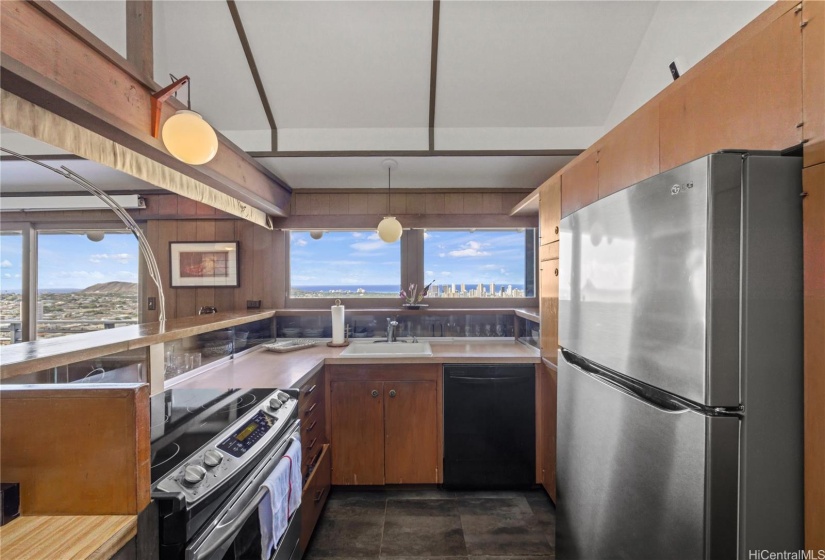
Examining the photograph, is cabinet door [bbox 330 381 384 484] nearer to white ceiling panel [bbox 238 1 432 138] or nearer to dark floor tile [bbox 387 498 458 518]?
dark floor tile [bbox 387 498 458 518]

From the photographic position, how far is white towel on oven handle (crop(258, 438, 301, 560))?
3.73 ft

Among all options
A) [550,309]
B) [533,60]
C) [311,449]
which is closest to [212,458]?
[311,449]

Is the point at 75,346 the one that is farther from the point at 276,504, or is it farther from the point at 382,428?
the point at 382,428

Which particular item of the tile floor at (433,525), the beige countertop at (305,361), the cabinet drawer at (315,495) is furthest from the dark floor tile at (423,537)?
the beige countertop at (305,361)

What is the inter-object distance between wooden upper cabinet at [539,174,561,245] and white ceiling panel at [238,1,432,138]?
0.90 metres

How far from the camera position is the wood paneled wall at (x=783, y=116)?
2.46ft

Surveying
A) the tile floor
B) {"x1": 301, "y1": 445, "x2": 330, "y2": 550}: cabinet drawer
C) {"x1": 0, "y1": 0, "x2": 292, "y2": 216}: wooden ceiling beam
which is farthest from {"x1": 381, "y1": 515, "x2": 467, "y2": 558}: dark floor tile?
{"x1": 0, "y1": 0, "x2": 292, "y2": 216}: wooden ceiling beam

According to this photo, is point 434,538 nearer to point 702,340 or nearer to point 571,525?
point 571,525

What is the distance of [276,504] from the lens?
1190 mm

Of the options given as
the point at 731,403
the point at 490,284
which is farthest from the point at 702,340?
the point at 490,284

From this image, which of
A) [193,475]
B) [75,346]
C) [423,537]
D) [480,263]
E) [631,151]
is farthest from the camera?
[480,263]

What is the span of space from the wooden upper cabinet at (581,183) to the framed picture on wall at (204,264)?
8.99 feet

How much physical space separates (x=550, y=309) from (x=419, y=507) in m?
1.48

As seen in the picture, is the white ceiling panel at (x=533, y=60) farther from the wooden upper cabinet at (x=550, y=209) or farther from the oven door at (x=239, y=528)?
the oven door at (x=239, y=528)
